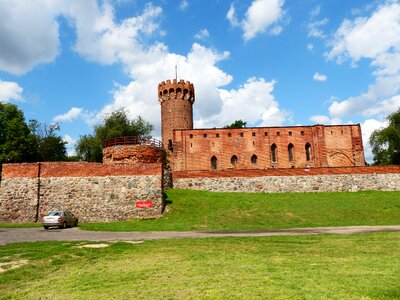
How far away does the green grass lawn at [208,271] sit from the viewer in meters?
5.99

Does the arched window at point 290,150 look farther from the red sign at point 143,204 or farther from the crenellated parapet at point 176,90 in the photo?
the red sign at point 143,204

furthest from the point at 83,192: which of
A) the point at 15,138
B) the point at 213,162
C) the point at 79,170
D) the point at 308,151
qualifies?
the point at 308,151

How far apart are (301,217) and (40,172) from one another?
19236 mm

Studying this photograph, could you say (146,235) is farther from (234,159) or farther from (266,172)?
(234,159)

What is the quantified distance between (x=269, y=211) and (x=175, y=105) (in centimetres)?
3272

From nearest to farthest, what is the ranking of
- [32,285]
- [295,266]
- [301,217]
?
[32,285] < [295,266] < [301,217]

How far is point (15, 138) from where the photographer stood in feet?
139

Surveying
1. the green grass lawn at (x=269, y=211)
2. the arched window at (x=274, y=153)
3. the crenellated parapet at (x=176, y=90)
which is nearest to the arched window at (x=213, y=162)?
the arched window at (x=274, y=153)

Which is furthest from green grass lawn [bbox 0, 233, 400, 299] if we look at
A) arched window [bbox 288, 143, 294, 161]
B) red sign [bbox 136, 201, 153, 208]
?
arched window [bbox 288, 143, 294, 161]

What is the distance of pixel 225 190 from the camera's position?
1276 inches

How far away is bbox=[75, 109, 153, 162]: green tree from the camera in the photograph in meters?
52.6

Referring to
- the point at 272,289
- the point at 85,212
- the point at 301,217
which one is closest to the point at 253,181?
the point at 301,217

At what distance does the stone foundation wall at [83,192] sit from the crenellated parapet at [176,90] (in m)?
30.6

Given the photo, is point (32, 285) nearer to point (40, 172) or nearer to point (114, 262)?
point (114, 262)
